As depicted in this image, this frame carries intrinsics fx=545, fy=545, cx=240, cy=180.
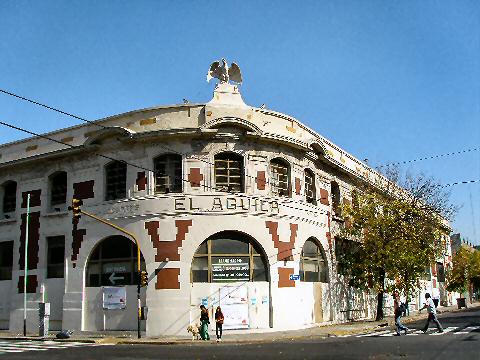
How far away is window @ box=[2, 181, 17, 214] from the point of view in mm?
35719

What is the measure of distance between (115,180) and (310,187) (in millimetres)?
11864

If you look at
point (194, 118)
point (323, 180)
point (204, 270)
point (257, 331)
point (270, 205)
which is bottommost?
point (257, 331)

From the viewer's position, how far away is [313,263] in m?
32.9

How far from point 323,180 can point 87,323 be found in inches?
661

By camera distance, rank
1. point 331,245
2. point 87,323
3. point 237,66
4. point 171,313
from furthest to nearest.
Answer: point 331,245 → point 237,66 → point 87,323 → point 171,313

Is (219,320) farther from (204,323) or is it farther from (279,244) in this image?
(279,244)

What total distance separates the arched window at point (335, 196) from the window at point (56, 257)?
57.4ft

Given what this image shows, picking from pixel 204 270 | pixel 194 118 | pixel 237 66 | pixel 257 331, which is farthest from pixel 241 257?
pixel 237 66

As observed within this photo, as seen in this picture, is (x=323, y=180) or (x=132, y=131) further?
(x=323, y=180)

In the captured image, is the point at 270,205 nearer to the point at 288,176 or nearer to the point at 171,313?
the point at 288,176

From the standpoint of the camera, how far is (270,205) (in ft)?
98.1

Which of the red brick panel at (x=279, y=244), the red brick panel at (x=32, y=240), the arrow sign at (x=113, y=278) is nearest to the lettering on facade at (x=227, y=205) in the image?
the red brick panel at (x=279, y=244)

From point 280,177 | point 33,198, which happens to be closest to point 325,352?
point 280,177

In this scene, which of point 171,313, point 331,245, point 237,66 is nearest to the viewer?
point 171,313
